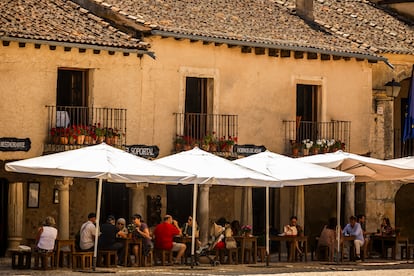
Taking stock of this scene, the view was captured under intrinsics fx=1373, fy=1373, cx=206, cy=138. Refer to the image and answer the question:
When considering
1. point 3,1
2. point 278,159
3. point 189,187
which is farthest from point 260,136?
point 3,1

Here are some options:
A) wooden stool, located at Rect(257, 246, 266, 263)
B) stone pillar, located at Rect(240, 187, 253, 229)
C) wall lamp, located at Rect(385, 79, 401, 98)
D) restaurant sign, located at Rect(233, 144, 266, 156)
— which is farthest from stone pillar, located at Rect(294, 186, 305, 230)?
wall lamp, located at Rect(385, 79, 401, 98)

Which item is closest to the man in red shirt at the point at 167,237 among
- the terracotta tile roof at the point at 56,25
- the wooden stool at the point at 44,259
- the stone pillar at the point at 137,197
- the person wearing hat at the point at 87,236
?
the person wearing hat at the point at 87,236

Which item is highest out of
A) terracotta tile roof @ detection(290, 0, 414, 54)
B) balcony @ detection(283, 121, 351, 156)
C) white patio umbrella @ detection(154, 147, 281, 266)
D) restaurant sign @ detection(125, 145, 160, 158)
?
terracotta tile roof @ detection(290, 0, 414, 54)

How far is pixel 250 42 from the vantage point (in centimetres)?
3369

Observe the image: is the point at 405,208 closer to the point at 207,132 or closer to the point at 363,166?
the point at 363,166

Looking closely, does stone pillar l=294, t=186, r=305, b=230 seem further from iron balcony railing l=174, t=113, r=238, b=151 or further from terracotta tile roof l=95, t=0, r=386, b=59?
terracotta tile roof l=95, t=0, r=386, b=59

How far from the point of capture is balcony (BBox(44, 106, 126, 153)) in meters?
30.2

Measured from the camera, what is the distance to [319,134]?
35.7 meters

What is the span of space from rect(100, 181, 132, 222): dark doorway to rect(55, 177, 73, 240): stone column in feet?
10.5

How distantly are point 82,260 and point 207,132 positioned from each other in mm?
7364

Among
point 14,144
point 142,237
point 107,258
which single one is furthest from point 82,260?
point 14,144

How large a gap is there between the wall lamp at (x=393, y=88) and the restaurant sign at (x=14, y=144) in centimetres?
1115

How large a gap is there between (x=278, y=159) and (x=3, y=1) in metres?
7.59

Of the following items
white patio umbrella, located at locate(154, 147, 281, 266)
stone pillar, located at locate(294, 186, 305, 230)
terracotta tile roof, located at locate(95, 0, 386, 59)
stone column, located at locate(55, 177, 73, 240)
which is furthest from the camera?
stone pillar, located at locate(294, 186, 305, 230)
